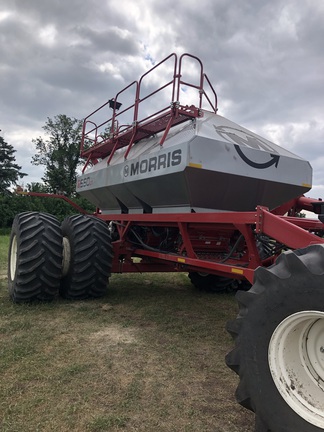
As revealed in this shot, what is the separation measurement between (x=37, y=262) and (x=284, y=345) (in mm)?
3611

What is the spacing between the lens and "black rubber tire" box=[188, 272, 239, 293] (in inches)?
252

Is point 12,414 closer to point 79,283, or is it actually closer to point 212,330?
point 212,330

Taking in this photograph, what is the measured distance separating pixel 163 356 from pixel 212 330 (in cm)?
101

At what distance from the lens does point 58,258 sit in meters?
4.98

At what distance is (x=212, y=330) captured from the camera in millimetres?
4277

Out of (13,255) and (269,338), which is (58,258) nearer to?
(13,255)

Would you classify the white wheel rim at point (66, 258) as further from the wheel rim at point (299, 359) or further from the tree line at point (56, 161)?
the tree line at point (56, 161)

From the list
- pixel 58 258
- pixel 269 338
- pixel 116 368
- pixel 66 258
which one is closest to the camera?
pixel 269 338

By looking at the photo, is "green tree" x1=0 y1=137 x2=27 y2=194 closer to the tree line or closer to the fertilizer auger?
the tree line

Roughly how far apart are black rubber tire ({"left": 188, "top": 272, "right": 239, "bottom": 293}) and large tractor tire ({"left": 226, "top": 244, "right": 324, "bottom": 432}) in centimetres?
421

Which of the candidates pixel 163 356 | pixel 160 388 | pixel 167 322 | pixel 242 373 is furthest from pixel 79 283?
pixel 242 373

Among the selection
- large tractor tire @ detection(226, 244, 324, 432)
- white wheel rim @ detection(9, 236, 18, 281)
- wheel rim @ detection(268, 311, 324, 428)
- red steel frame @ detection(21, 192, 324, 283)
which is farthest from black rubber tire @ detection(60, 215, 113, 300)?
wheel rim @ detection(268, 311, 324, 428)

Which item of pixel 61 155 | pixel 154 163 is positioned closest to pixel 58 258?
pixel 154 163

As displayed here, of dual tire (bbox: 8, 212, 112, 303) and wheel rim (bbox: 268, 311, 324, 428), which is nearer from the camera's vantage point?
wheel rim (bbox: 268, 311, 324, 428)
